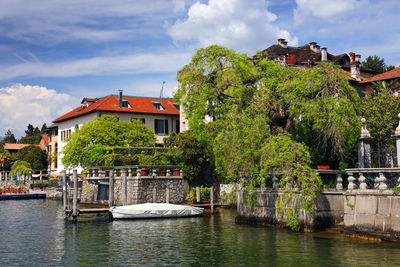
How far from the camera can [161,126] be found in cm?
6781

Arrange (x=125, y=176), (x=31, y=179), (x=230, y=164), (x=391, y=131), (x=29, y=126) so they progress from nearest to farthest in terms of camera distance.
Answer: (x=230, y=164), (x=391, y=131), (x=125, y=176), (x=31, y=179), (x=29, y=126)

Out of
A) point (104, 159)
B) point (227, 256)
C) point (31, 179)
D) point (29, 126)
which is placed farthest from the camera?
point (29, 126)

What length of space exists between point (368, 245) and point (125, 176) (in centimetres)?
2338

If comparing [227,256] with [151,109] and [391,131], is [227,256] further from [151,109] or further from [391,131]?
[151,109]

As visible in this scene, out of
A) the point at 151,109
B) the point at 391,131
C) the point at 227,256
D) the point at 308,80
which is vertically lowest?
the point at 227,256

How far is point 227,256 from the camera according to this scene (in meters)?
19.1

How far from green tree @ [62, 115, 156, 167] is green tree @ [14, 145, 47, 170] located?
35.1 m

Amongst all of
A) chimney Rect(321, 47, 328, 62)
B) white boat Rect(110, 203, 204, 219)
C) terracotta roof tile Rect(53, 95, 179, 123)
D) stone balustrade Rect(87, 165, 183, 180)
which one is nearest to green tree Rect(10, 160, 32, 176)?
terracotta roof tile Rect(53, 95, 179, 123)

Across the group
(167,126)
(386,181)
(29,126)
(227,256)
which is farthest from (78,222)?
(29,126)

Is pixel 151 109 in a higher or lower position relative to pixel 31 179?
higher

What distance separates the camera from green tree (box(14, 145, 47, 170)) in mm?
86688

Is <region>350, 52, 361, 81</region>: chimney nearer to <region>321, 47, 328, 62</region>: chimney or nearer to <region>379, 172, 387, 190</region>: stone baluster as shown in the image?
<region>321, 47, 328, 62</region>: chimney

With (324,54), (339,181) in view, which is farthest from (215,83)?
(324,54)

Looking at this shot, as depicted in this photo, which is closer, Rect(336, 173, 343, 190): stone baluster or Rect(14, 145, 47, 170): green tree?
Rect(336, 173, 343, 190): stone baluster
